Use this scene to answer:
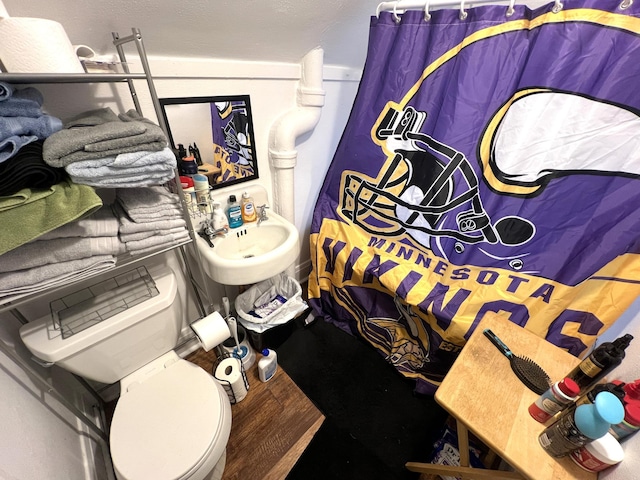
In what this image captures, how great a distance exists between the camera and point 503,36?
0.85 m

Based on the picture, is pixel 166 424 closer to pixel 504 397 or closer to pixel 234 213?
pixel 234 213

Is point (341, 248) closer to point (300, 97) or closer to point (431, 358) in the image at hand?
point (431, 358)

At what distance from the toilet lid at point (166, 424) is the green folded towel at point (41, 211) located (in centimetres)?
70

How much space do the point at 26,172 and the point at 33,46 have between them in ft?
0.89

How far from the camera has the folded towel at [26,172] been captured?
50 centimetres

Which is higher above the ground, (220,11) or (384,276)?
(220,11)

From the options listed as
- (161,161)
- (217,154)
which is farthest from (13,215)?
(217,154)

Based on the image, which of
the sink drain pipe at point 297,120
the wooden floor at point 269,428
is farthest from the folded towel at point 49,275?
the wooden floor at point 269,428

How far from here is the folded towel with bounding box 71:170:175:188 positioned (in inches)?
23.3

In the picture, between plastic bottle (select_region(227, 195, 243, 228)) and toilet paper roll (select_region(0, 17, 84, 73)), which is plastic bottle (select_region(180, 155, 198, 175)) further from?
toilet paper roll (select_region(0, 17, 84, 73))

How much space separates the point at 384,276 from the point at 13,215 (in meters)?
1.17

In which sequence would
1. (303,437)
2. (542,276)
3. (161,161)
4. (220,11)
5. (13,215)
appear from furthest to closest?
(303,437) → (542,276) → (220,11) → (161,161) → (13,215)

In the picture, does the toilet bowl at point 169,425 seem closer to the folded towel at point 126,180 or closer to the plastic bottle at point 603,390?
the folded towel at point 126,180

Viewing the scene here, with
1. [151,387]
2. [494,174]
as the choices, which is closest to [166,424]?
[151,387]
